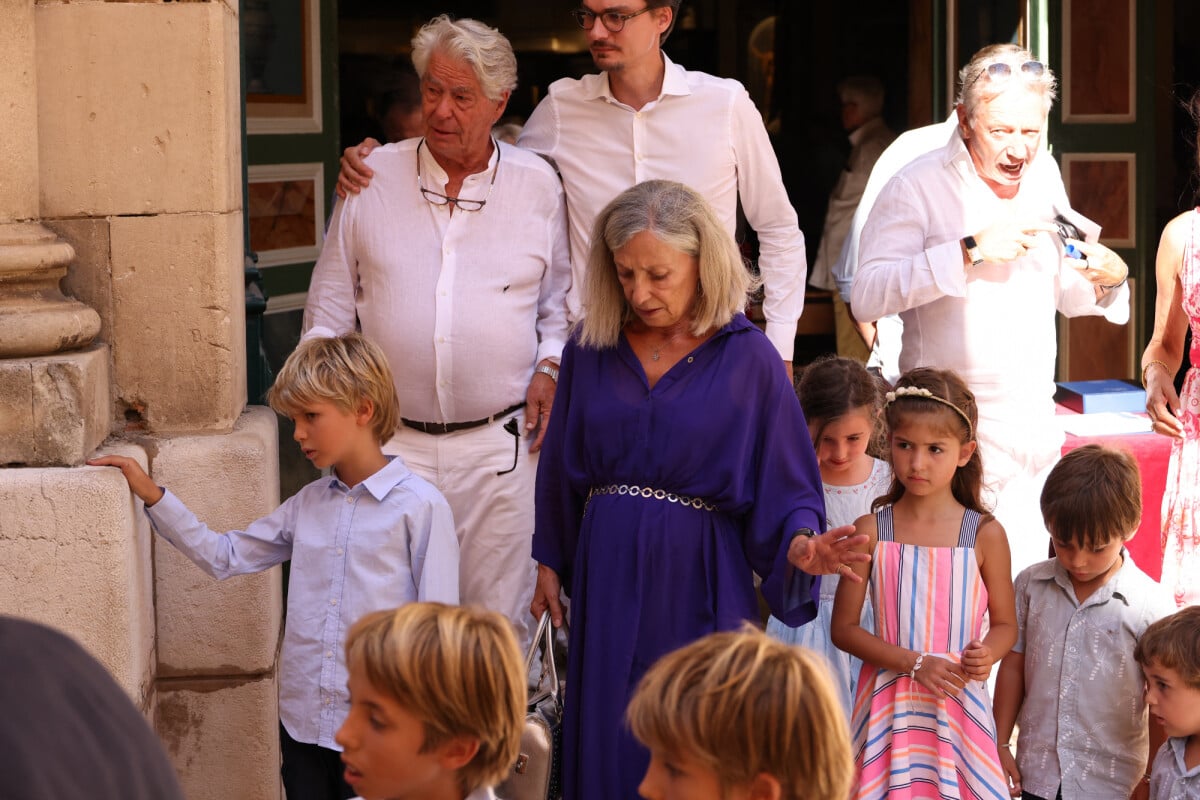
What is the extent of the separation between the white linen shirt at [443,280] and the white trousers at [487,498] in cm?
7

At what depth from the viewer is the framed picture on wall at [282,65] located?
20.6ft

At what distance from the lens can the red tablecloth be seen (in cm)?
533

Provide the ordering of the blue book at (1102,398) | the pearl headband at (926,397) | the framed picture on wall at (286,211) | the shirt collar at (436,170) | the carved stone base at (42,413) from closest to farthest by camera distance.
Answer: the carved stone base at (42,413) < the pearl headband at (926,397) < the shirt collar at (436,170) < the blue book at (1102,398) < the framed picture on wall at (286,211)

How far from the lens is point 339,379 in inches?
139

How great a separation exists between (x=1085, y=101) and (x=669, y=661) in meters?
5.26

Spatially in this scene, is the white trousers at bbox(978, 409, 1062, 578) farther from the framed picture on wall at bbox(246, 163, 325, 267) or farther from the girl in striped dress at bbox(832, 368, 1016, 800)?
the framed picture on wall at bbox(246, 163, 325, 267)

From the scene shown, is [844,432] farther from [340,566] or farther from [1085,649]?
[340,566]

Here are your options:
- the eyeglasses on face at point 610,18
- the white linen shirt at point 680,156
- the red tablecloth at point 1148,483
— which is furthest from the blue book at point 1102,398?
the eyeglasses on face at point 610,18

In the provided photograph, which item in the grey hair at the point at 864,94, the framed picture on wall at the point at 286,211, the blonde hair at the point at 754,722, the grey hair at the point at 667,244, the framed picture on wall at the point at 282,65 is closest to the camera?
the blonde hair at the point at 754,722

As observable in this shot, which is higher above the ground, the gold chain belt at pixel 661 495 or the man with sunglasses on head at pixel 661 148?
the man with sunglasses on head at pixel 661 148

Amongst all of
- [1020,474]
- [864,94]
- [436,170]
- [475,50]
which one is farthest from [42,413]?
[864,94]

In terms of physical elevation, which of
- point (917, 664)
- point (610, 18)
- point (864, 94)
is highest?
point (864, 94)

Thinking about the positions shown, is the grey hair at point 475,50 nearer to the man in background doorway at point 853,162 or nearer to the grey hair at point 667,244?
the grey hair at point 667,244

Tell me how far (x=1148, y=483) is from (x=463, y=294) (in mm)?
2519
